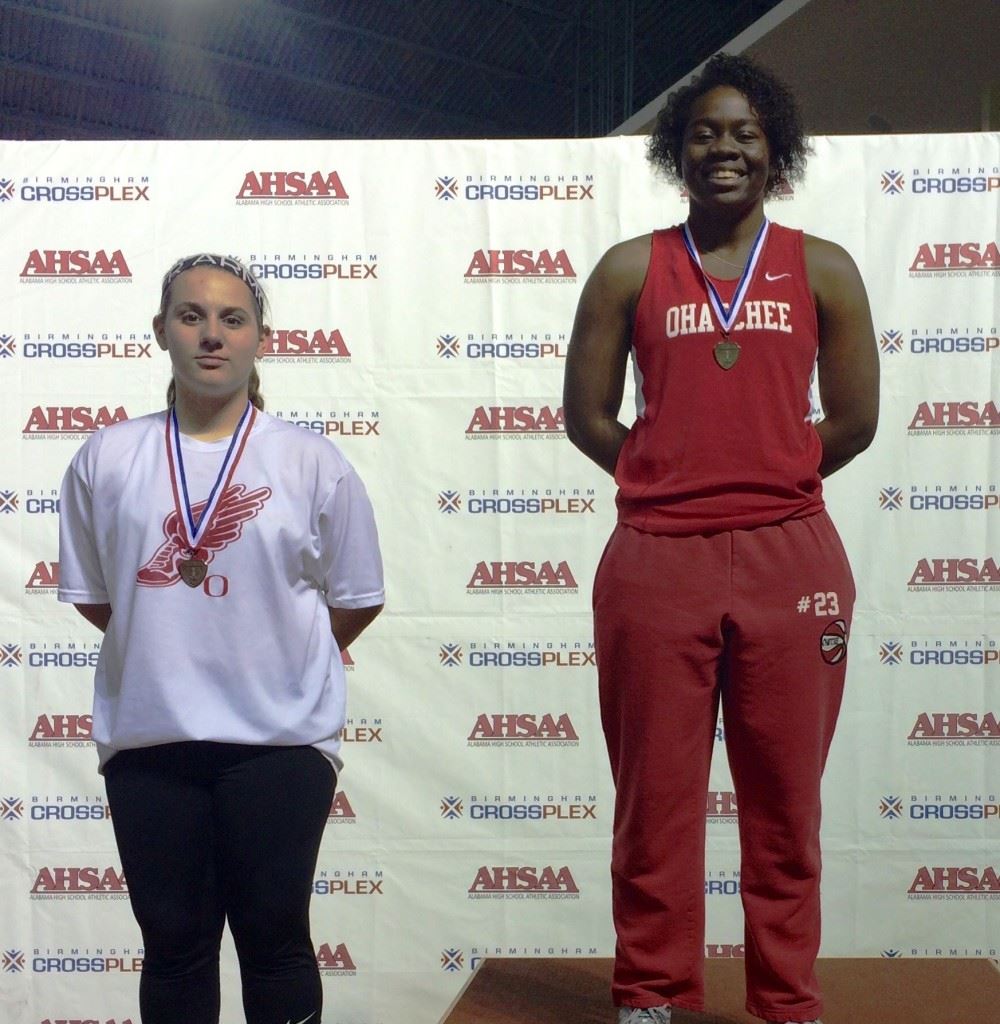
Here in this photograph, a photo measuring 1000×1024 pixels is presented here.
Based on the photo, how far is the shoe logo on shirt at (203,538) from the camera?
64.8 inches

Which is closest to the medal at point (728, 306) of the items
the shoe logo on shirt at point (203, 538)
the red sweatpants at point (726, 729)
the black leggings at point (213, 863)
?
the red sweatpants at point (726, 729)

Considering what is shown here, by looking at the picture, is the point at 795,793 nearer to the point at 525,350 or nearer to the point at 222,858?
the point at 222,858

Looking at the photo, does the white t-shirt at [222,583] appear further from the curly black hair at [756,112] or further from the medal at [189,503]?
the curly black hair at [756,112]

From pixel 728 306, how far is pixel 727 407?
5.5 inches

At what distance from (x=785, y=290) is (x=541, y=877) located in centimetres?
165

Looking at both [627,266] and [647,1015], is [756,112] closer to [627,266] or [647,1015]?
[627,266]

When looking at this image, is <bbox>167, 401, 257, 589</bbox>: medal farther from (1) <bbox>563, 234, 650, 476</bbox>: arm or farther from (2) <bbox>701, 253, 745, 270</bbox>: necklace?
(2) <bbox>701, 253, 745, 270</bbox>: necklace

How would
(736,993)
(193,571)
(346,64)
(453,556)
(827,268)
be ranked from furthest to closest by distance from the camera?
1. (346,64)
2. (453,556)
3. (736,993)
4. (827,268)
5. (193,571)

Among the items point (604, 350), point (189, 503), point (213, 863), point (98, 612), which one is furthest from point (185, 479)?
point (604, 350)

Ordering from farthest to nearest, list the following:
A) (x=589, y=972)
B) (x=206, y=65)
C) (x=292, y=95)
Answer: (x=292, y=95), (x=206, y=65), (x=589, y=972)

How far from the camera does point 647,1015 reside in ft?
5.52

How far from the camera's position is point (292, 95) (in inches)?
346

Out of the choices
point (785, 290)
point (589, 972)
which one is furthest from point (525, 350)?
point (589, 972)

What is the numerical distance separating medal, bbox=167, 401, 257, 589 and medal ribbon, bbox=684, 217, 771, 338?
0.67 metres
